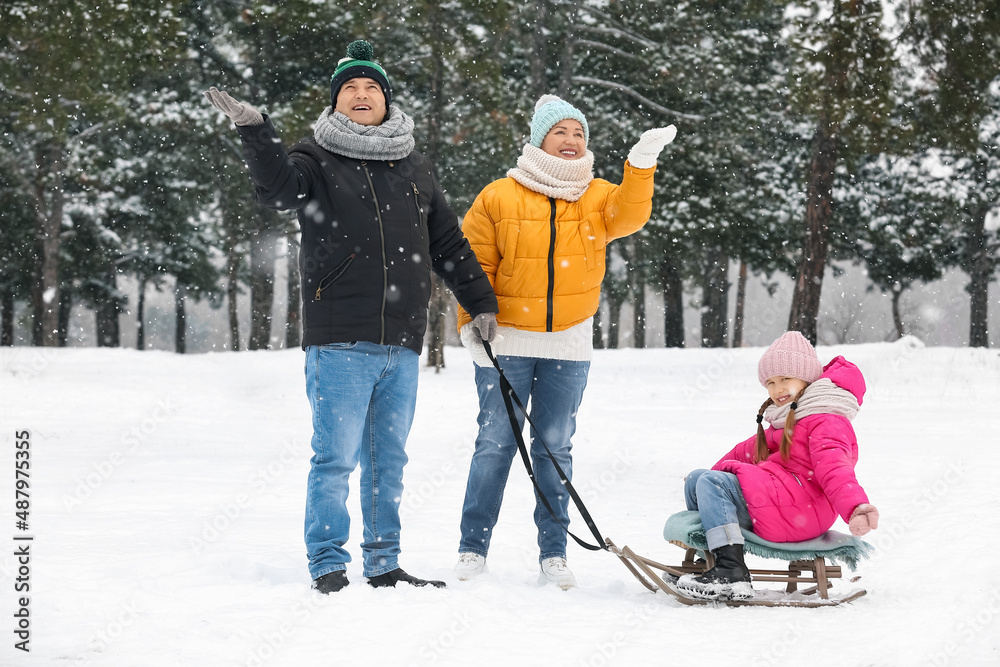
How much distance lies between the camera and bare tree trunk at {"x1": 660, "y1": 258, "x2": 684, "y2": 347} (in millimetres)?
24938

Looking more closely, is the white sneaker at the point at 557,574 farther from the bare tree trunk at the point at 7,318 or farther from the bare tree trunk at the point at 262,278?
the bare tree trunk at the point at 7,318

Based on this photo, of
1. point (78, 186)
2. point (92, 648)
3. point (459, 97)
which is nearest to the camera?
point (92, 648)

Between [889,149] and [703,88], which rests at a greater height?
[703,88]

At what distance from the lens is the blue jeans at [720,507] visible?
367 centimetres

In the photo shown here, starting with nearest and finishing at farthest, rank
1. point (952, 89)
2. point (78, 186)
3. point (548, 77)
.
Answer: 1. point (952, 89)
2. point (548, 77)
3. point (78, 186)

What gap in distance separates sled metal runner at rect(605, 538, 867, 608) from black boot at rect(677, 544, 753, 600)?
0.03 metres

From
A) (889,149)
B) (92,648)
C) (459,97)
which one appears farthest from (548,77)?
(92,648)

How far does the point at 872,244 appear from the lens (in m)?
26.2

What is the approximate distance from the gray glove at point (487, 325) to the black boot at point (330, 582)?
1197 millimetres

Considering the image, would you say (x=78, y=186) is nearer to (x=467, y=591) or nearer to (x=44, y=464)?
(x=44, y=464)

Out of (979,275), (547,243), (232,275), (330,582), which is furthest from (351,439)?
(979,275)

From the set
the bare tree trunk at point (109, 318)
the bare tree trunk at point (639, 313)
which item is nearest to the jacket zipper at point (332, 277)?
the bare tree trunk at point (639, 313)

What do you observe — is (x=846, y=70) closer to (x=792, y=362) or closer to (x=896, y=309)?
(x=792, y=362)

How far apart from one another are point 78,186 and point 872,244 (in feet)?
78.0
